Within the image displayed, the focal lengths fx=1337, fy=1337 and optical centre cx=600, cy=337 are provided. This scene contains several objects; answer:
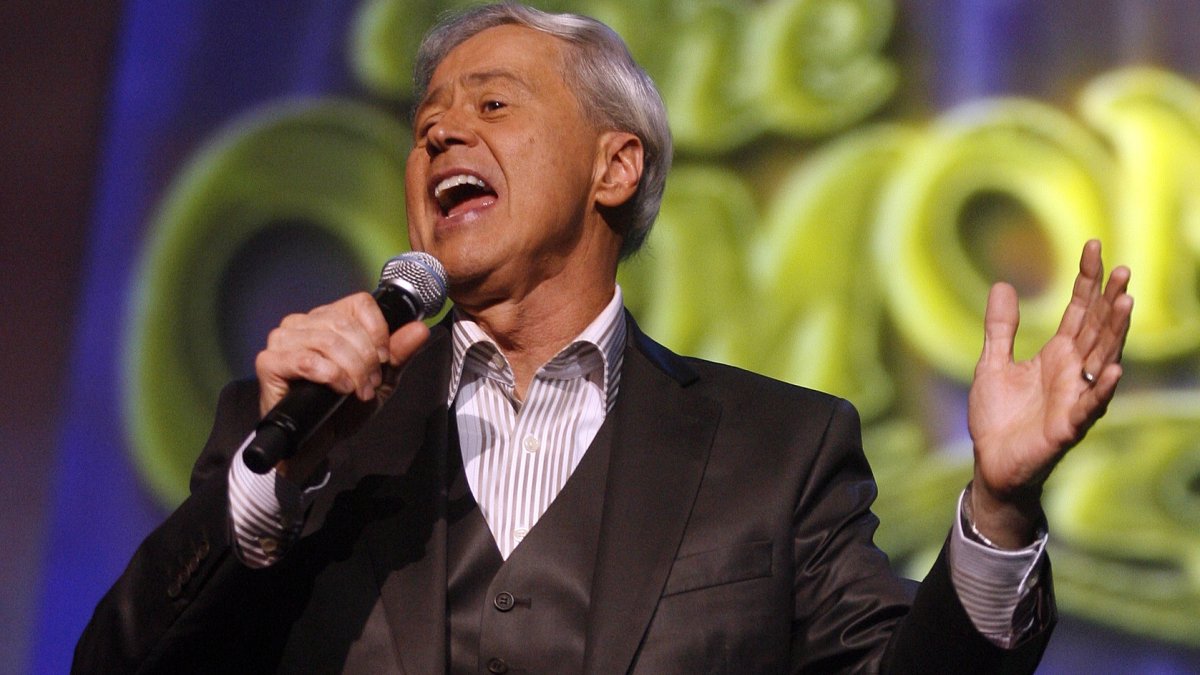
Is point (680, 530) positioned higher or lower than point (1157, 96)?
lower

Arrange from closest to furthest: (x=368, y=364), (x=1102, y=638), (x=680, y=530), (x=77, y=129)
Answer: (x=368, y=364) < (x=680, y=530) < (x=1102, y=638) < (x=77, y=129)

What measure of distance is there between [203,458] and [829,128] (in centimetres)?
153

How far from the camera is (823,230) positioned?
2.66 m

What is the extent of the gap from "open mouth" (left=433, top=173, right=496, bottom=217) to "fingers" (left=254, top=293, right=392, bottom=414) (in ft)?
1.55

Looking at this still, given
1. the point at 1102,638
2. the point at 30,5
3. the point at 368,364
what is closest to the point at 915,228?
the point at 1102,638

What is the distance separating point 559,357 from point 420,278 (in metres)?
0.34

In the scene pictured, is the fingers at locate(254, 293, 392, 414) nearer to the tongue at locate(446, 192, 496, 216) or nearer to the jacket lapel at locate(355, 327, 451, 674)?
the jacket lapel at locate(355, 327, 451, 674)

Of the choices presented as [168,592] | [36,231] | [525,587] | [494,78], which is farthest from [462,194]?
[36,231]

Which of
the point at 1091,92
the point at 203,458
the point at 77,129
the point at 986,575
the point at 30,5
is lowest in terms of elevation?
the point at 986,575

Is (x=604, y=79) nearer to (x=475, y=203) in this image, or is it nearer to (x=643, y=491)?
(x=475, y=203)

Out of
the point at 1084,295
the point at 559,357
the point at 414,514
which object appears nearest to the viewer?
the point at 1084,295

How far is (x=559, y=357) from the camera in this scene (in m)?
1.77

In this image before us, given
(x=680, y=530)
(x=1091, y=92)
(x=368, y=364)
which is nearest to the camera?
(x=368, y=364)

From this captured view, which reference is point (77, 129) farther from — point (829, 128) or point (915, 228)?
point (915, 228)
